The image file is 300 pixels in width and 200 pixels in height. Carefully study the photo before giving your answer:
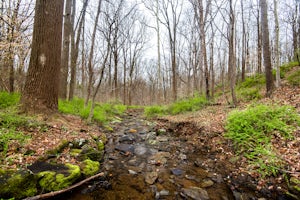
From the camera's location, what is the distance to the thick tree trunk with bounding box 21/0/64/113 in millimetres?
4445

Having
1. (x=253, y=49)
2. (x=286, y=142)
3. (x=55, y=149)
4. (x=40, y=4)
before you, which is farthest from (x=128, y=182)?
(x=253, y=49)

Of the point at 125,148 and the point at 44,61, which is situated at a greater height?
the point at 44,61

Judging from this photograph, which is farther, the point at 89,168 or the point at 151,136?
the point at 151,136

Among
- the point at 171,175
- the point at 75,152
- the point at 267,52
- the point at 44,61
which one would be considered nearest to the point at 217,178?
the point at 171,175

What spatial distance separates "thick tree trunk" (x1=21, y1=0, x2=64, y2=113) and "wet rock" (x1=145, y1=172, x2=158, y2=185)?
3.65 metres

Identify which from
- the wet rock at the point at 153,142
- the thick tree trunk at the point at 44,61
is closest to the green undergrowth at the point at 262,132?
the wet rock at the point at 153,142

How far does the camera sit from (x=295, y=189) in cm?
243

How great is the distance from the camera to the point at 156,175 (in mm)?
3473

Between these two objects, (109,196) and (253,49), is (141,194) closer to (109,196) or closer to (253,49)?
(109,196)

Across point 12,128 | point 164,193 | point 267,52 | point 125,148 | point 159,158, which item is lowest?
point 164,193

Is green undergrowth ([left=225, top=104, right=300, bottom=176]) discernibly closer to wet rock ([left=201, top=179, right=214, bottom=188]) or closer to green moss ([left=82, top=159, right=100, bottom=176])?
wet rock ([left=201, top=179, right=214, bottom=188])

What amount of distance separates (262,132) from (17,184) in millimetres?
5215

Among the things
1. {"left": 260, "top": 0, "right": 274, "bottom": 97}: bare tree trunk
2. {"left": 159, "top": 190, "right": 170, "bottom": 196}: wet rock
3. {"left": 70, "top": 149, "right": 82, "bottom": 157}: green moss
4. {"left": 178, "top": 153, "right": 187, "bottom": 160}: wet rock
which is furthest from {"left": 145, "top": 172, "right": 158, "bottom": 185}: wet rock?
{"left": 260, "top": 0, "right": 274, "bottom": 97}: bare tree trunk

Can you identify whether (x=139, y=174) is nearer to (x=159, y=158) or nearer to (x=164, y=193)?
(x=164, y=193)
